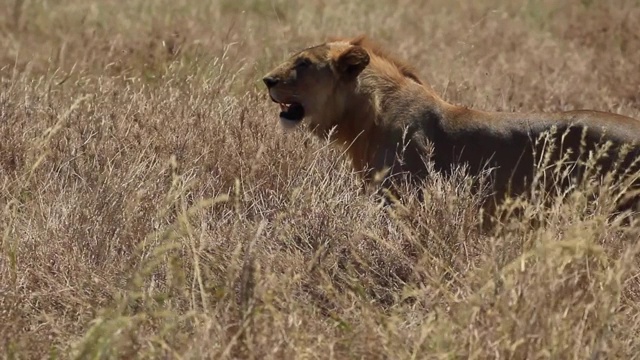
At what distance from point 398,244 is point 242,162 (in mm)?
1232

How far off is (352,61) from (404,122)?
38cm

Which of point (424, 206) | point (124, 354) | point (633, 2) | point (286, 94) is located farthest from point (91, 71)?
point (633, 2)

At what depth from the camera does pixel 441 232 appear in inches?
186

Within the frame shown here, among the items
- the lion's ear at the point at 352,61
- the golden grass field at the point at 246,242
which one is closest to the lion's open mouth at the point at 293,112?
the golden grass field at the point at 246,242

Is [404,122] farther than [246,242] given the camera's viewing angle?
Yes

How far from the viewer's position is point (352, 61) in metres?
5.92

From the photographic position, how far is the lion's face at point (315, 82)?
19.4 feet

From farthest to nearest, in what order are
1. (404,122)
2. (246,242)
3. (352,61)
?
1. (352,61)
2. (404,122)
3. (246,242)

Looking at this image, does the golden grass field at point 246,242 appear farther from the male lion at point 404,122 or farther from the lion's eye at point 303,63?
the lion's eye at point 303,63

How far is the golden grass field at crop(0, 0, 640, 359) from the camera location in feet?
11.5

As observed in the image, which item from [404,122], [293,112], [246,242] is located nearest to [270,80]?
[293,112]

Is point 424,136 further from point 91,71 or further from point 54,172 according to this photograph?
point 91,71

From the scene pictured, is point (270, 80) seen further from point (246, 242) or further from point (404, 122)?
point (246, 242)

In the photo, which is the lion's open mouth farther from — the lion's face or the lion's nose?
the lion's nose
